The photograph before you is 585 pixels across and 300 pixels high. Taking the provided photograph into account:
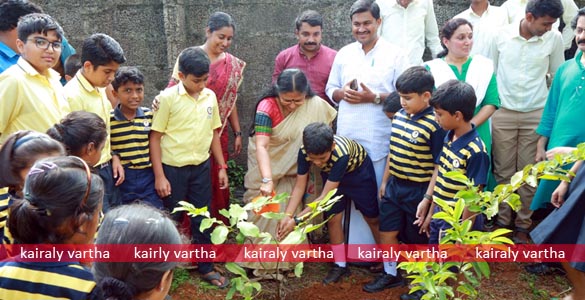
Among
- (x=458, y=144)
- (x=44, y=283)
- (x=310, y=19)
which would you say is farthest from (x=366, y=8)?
(x=44, y=283)

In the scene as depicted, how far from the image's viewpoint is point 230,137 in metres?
5.04

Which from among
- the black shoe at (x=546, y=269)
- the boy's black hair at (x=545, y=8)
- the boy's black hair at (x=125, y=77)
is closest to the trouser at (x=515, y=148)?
the black shoe at (x=546, y=269)

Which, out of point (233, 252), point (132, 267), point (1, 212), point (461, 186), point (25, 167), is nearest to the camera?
point (132, 267)

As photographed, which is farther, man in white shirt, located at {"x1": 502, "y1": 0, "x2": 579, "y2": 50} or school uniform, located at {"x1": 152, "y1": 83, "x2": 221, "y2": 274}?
man in white shirt, located at {"x1": 502, "y1": 0, "x2": 579, "y2": 50}

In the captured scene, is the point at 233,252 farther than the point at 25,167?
Yes

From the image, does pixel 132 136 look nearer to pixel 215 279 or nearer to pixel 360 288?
pixel 215 279

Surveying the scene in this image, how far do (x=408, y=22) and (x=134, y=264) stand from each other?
336 cm

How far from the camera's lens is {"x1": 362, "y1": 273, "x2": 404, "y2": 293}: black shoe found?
3.39 metres

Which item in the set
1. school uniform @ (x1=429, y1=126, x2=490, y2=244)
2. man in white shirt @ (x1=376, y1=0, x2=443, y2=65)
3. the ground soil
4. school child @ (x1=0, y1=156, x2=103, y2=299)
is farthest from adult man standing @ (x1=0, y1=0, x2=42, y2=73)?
man in white shirt @ (x1=376, y1=0, x2=443, y2=65)

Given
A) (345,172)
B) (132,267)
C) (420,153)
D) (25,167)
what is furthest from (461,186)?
(25,167)

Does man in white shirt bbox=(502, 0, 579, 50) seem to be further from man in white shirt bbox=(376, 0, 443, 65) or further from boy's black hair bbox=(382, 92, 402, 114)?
boy's black hair bbox=(382, 92, 402, 114)

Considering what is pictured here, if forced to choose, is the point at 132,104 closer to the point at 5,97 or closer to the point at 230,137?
the point at 5,97

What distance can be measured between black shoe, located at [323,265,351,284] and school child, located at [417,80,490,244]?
0.90 m

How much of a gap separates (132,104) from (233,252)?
1.42m
